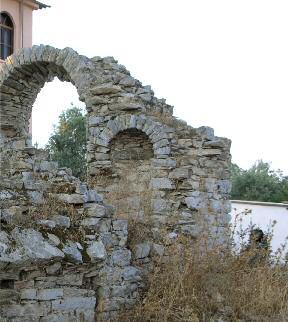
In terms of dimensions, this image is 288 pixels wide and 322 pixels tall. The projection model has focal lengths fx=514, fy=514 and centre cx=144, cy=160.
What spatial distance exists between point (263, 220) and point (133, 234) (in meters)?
12.5

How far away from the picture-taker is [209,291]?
18.8ft

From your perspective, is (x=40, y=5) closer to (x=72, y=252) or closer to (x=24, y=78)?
(x=24, y=78)

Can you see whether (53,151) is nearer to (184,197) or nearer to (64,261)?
(184,197)

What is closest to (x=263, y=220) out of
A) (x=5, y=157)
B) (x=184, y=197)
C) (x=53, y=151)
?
(x=53, y=151)

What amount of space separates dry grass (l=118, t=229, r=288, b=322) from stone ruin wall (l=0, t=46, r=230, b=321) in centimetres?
30

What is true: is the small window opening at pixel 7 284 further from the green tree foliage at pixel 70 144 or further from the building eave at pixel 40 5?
the building eave at pixel 40 5

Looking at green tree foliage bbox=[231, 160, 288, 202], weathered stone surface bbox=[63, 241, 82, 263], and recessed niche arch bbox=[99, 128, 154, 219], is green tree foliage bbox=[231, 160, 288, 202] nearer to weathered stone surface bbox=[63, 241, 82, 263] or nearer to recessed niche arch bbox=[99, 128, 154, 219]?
recessed niche arch bbox=[99, 128, 154, 219]

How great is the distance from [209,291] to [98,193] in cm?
223

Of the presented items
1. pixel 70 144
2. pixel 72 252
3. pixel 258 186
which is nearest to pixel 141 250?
pixel 72 252

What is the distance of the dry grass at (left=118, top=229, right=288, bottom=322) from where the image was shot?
5.32 meters

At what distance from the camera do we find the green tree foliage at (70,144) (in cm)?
1959

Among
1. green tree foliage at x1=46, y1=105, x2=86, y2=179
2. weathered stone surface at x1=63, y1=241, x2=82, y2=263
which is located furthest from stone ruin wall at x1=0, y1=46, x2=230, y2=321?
green tree foliage at x1=46, y1=105, x2=86, y2=179

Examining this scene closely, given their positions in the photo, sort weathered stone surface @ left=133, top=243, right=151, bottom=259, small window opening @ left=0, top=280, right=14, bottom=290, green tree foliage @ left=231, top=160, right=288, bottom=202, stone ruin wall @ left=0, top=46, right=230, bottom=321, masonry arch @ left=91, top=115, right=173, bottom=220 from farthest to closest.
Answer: green tree foliage @ left=231, top=160, right=288, bottom=202
masonry arch @ left=91, top=115, right=173, bottom=220
weathered stone surface @ left=133, top=243, right=151, bottom=259
stone ruin wall @ left=0, top=46, right=230, bottom=321
small window opening @ left=0, top=280, right=14, bottom=290

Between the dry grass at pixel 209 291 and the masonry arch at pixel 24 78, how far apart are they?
424 cm
